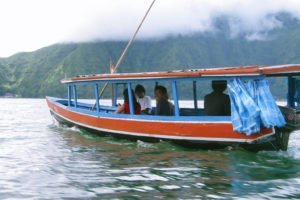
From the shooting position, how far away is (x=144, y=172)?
10539mm

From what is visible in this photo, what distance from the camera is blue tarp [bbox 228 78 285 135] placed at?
38.9ft

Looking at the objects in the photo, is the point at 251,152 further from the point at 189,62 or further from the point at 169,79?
the point at 189,62

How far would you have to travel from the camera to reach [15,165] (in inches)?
466

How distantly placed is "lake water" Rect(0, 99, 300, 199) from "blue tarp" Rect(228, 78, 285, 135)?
1018mm

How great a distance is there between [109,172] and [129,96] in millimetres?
5463

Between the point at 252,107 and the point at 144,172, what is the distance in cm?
364

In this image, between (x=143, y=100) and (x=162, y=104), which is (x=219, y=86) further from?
(x=143, y=100)

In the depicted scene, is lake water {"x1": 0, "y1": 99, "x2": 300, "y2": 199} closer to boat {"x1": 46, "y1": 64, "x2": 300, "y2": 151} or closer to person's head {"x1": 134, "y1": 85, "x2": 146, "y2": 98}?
boat {"x1": 46, "y1": 64, "x2": 300, "y2": 151}

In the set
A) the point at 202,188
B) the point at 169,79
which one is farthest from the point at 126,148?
the point at 202,188

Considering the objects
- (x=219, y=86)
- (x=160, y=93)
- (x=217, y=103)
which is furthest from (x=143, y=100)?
(x=217, y=103)

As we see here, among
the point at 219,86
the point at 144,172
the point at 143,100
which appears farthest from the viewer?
the point at 143,100

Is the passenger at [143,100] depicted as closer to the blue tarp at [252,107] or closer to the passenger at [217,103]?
the passenger at [217,103]

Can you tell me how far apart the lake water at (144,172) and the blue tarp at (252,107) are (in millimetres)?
1018

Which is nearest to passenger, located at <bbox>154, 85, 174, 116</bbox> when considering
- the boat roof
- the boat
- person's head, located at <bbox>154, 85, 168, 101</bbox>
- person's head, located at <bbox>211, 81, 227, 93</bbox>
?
person's head, located at <bbox>154, 85, 168, 101</bbox>
